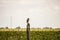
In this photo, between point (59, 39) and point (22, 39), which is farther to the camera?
point (59, 39)

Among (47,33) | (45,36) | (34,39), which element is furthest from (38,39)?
(47,33)

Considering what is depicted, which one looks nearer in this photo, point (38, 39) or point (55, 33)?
point (38, 39)

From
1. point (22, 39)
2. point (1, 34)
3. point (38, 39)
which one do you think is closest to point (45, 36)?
point (38, 39)

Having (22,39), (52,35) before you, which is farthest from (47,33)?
(22,39)

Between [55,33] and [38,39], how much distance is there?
8.67ft

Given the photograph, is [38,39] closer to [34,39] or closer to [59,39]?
[34,39]

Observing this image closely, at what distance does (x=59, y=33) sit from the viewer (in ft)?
52.1

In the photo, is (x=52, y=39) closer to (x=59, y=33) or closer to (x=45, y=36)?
(x=45, y=36)

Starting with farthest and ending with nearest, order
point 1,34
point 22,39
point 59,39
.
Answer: point 1,34 → point 59,39 → point 22,39

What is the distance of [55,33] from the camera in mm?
15742

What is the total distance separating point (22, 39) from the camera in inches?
515

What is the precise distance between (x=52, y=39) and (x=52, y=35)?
1225 millimetres

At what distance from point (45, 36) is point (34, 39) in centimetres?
168

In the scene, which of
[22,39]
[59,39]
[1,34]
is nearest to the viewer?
[22,39]
